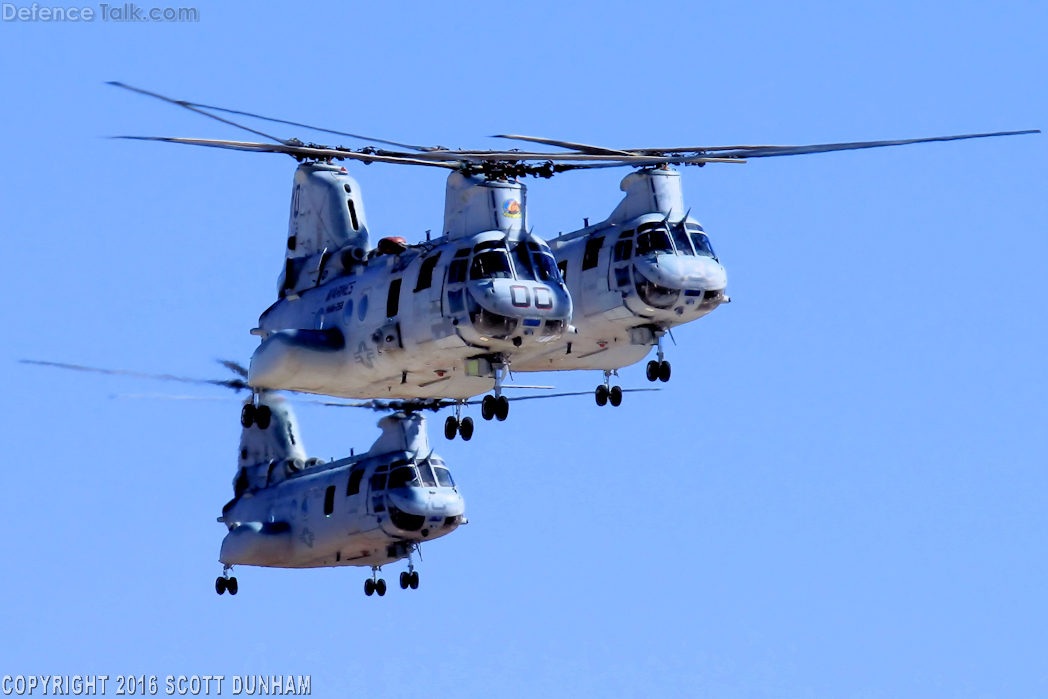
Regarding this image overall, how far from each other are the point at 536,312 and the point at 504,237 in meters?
2.80

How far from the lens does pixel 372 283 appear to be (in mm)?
57594

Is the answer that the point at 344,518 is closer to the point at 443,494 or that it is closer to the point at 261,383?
the point at 443,494

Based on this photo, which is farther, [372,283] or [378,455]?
[378,455]

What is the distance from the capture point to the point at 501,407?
54469 mm

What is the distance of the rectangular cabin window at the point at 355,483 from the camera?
76.6 m

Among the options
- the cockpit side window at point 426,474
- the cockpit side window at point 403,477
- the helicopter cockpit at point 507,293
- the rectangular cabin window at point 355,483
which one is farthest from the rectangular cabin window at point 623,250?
the rectangular cabin window at point 355,483

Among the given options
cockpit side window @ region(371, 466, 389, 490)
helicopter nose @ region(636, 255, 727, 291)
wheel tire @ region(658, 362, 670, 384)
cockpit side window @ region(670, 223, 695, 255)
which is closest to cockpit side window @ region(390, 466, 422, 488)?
cockpit side window @ region(371, 466, 389, 490)

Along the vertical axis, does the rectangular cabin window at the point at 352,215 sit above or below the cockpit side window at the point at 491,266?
above

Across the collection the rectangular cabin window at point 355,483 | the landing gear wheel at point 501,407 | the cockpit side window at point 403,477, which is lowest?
the landing gear wheel at point 501,407

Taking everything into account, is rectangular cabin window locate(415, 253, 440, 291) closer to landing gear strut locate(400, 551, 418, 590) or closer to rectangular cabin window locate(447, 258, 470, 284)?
rectangular cabin window locate(447, 258, 470, 284)

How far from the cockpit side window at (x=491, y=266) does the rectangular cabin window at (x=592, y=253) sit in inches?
246

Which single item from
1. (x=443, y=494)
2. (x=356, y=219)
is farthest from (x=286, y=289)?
(x=443, y=494)

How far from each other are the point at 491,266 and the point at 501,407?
3.90 m

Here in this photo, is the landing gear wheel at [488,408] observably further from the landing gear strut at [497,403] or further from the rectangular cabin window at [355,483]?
the rectangular cabin window at [355,483]
